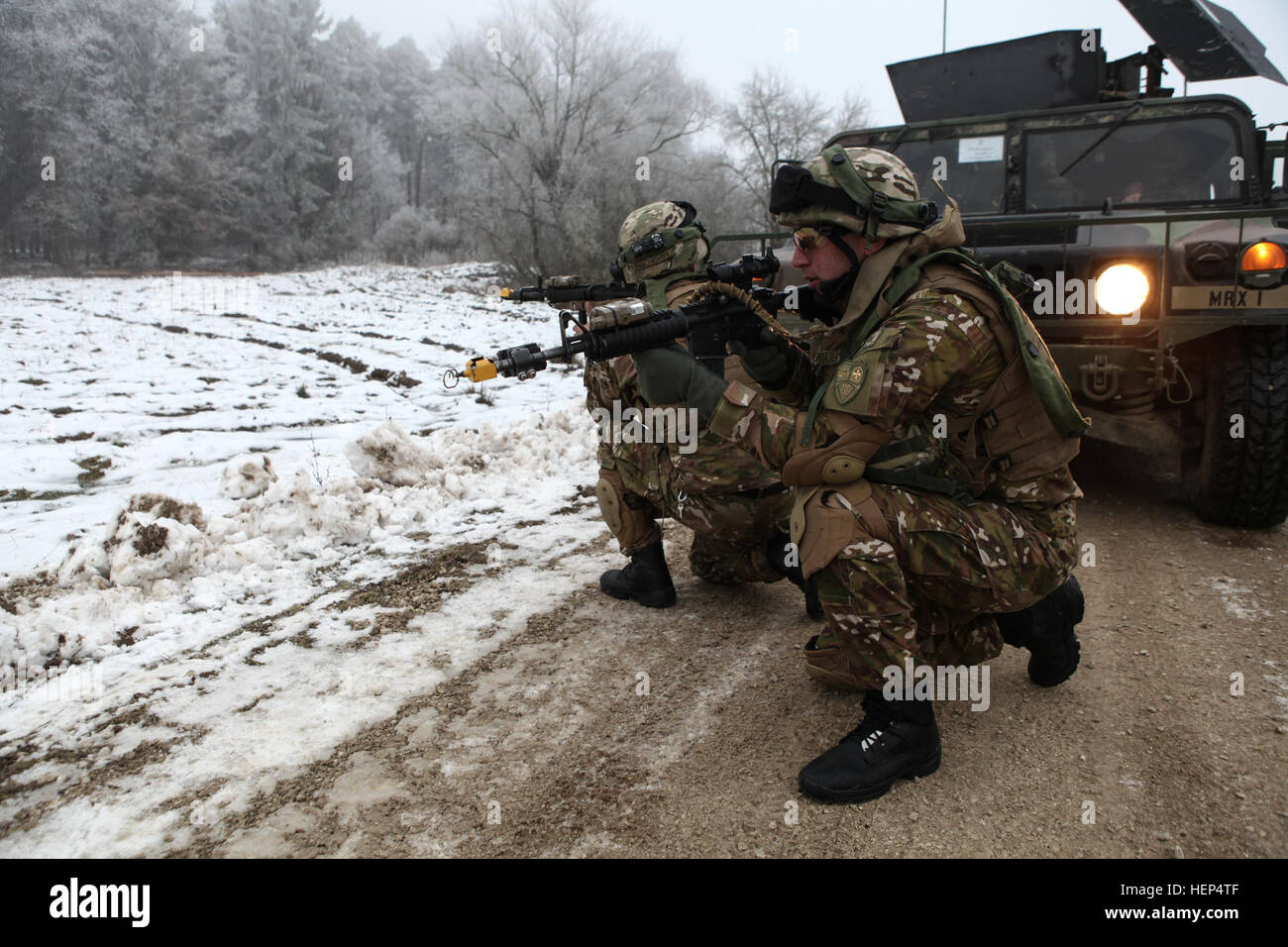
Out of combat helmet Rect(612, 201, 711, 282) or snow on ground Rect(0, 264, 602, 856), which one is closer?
snow on ground Rect(0, 264, 602, 856)

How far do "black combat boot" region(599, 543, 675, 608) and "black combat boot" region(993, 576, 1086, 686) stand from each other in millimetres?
1308

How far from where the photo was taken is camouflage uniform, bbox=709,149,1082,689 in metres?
2.22

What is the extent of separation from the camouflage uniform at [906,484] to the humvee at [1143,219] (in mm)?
2101

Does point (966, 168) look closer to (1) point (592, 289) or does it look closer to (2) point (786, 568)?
(1) point (592, 289)

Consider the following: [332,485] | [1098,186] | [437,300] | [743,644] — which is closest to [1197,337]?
[1098,186]

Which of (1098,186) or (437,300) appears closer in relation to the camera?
(1098,186)

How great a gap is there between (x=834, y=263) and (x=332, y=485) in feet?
9.56

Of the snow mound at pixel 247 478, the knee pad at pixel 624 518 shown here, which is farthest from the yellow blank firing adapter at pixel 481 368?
the snow mound at pixel 247 478

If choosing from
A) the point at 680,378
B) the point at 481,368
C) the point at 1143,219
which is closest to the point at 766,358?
the point at 680,378

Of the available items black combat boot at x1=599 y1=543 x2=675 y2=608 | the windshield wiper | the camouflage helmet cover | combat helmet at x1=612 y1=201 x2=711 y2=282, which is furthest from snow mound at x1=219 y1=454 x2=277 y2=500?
the windshield wiper

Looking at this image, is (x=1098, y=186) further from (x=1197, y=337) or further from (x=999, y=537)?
(x=999, y=537)

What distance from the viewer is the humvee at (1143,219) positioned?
161 inches

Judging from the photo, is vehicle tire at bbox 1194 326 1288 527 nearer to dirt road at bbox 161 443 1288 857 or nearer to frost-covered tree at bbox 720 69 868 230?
dirt road at bbox 161 443 1288 857

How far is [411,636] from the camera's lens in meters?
3.23
